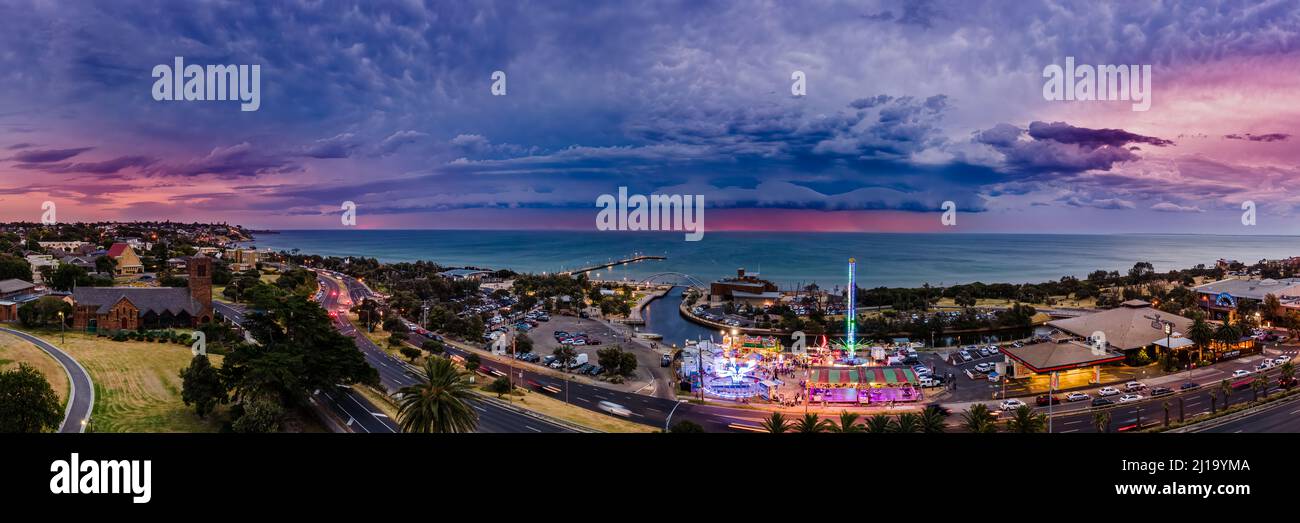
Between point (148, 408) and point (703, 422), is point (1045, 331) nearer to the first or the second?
point (703, 422)

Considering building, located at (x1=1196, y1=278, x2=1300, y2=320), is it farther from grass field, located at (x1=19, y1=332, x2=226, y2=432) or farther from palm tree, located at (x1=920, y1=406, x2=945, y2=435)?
grass field, located at (x1=19, y1=332, x2=226, y2=432)

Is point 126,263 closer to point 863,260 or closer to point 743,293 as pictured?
point 743,293

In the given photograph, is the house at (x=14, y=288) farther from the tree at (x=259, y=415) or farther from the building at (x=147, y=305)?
the tree at (x=259, y=415)

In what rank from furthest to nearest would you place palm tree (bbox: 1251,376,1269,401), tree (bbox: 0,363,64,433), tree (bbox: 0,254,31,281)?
tree (bbox: 0,254,31,281)
palm tree (bbox: 1251,376,1269,401)
tree (bbox: 0,363,64,433)

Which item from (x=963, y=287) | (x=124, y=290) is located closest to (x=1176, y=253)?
(x=963, y=287)

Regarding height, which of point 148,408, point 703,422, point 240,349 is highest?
point 240,349

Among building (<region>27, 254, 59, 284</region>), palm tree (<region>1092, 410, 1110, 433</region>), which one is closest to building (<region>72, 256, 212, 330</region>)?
building (<region>27, 254, 59, 284</region>)
